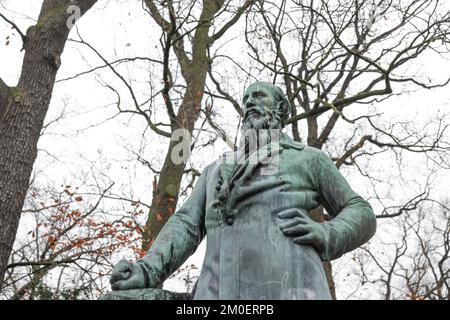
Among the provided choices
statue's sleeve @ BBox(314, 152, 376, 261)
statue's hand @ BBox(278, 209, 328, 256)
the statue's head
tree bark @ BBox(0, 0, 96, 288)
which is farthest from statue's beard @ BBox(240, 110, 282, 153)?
tree bark @ BBox(0, 0, 96, 288)

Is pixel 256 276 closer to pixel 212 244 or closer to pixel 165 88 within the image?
pixel 212 244

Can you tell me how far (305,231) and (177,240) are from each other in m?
0.80

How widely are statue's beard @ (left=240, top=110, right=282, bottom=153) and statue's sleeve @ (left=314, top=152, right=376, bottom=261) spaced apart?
1.05 ft

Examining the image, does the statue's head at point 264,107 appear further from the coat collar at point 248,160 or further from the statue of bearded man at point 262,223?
the coat collar at point 248,160

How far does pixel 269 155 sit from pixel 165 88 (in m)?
8.34

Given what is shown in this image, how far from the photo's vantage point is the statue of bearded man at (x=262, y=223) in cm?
385

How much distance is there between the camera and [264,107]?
4.50m

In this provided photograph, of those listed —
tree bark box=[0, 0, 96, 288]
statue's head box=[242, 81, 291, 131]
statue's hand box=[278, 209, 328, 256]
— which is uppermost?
tree bark box=[0, 0, 96, 288]

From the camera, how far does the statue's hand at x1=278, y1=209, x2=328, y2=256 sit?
3.86 meters

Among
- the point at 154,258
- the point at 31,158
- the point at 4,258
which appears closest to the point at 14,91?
the point at 31,158

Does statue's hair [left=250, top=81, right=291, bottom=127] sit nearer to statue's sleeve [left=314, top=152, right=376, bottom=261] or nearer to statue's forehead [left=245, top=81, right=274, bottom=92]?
statue's forehead [left=245, top=81, right=274, bottom=92]
